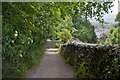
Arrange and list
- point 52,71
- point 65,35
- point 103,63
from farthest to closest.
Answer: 1. point 65,35
2. point 52,71
3. point 103,63

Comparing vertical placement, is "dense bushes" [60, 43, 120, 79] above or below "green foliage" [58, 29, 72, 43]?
below

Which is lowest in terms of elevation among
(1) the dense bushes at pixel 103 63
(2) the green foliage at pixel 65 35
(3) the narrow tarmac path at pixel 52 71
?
(3) the narrow tarmac path at pixel 52 71

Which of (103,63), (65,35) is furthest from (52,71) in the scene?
(65,35)

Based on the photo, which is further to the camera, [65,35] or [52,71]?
[65,35]

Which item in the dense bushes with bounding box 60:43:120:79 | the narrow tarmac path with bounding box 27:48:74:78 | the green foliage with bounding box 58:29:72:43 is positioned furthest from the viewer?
the green foliage with bounding box 58:29:72:43

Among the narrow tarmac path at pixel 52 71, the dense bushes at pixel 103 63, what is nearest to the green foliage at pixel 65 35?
the narrow tarmac path at pixel 52 71

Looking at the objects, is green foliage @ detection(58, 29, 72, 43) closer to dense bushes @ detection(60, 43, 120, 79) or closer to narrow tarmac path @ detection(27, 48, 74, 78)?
narrow tarmac path @ detection(27, 48, 74, 78)

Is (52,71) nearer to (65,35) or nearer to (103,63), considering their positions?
(103,63)

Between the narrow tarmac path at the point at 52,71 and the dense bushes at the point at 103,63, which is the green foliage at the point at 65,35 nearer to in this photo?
the narrow tarmac path at the point at 52,71

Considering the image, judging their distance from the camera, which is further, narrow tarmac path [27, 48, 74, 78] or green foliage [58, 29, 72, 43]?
green foliage [58, 29, 72, 43]

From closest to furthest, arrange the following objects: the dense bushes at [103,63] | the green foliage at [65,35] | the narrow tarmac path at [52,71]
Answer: the dense bushes at [103,63] → the narrow tarmac path at [52,71] → the green foliage at [65,35]

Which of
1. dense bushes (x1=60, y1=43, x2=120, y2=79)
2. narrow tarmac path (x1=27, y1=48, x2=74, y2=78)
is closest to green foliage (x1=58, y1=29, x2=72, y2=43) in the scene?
narrow tarmac path (x1=27, y1=48, x2=74, y2=78)

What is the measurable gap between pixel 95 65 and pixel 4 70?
2731 mm

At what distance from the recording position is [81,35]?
31.2 m
